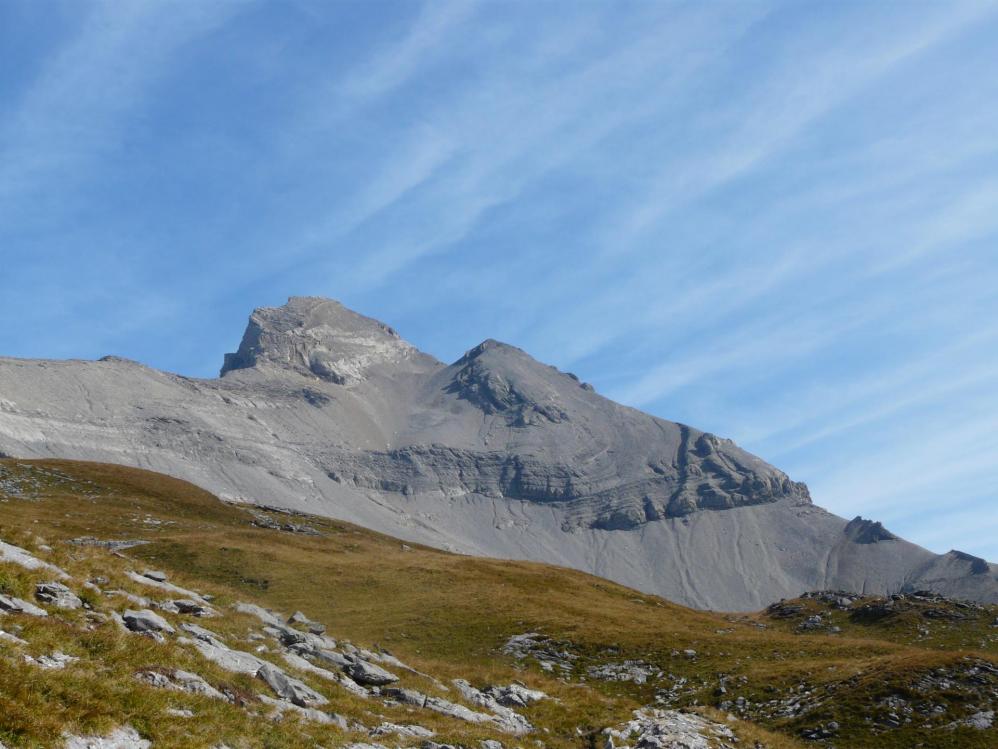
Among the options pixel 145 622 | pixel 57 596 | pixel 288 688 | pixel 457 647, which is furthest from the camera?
pixel 457 647

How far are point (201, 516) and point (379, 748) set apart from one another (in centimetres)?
9125

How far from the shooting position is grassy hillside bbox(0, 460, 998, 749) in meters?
16.7

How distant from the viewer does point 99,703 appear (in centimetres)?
1460

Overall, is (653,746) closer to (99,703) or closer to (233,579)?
(99,703)

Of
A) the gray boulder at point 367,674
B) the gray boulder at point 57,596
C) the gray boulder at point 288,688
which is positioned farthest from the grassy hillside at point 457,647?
the gray boulder at point 367,674

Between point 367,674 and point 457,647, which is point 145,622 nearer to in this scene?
point 367,674

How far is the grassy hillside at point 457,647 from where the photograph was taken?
16672mm

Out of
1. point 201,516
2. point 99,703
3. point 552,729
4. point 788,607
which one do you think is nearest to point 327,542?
point 201,516

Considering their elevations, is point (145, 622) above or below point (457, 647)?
below

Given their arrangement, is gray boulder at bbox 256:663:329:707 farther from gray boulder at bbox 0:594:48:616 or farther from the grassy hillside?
gray boulder at bbox 0:594:48:616

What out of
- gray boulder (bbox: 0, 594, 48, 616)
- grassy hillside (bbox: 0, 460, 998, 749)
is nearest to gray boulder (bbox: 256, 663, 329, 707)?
grassy hillside (bbox: 0, 460, 998, 749)

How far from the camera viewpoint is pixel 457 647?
166 ft

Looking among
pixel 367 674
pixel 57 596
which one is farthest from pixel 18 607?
pixel 367 674

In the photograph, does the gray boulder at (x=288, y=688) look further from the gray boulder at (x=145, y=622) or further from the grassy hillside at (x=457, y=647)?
the gray boulder at (x=145, y=622)
